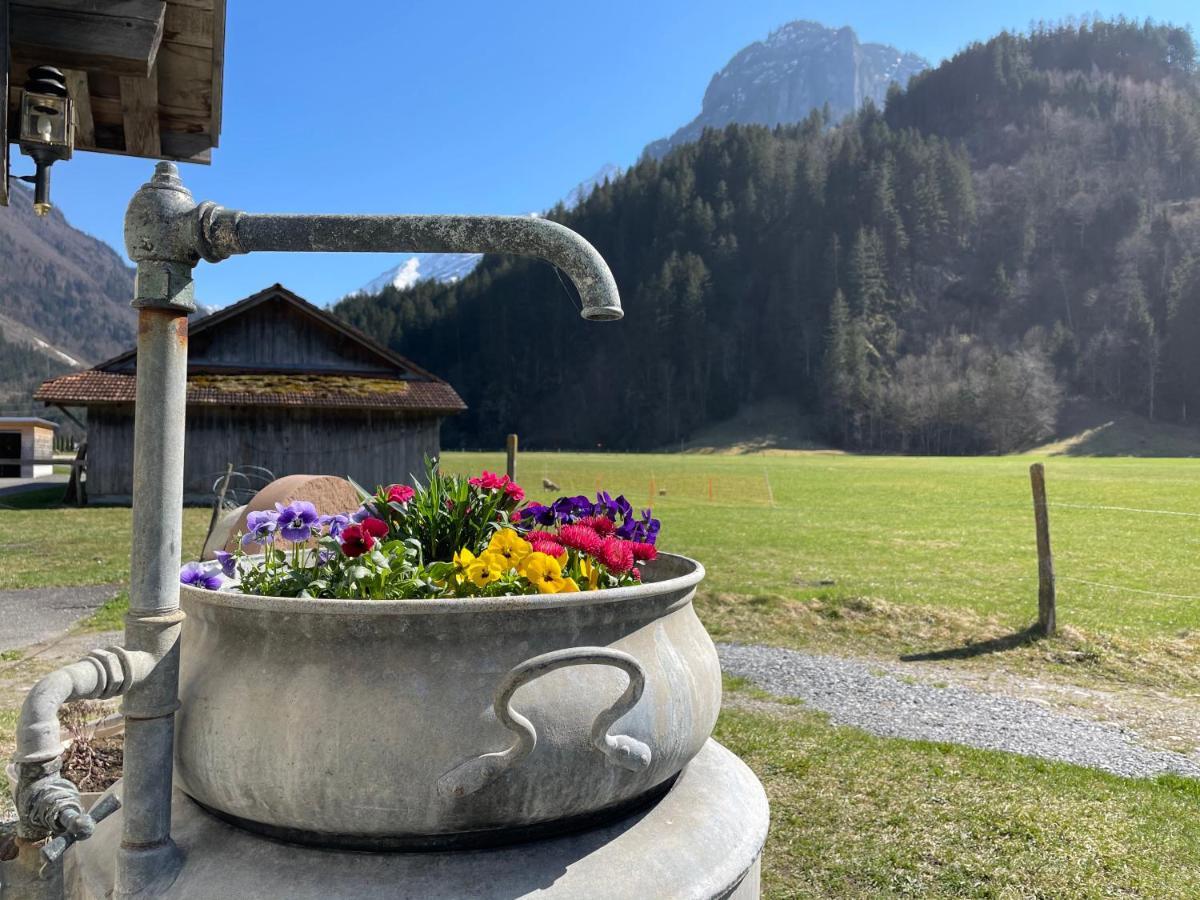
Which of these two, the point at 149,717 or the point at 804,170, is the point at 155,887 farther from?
the point at 804,170

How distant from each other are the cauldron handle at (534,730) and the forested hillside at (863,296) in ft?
274

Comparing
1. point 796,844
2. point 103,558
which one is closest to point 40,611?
point 103,558

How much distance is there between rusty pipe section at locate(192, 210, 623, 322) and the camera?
1.84 meters

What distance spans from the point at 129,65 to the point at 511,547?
9.61 feet

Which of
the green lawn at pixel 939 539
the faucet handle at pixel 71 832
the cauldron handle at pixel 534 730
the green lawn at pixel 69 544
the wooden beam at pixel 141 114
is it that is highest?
the wooden beam at pixel 141 114

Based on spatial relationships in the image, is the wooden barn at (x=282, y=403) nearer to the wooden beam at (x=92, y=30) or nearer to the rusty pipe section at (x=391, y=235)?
the wooden beam at (x=92, y=30)

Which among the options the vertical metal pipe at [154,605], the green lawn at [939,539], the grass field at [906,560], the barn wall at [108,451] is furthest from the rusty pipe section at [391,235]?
the barn wall at [108,451]

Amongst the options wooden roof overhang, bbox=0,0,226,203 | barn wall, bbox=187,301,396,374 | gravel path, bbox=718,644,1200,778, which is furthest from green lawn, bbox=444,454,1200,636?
wooden roof overhang, bbox=0,0,226,203

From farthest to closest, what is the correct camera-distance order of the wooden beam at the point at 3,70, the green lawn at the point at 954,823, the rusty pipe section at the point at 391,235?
the green lawn at the point at 954,823 → the wooden beam at the point at 3,70 → the rusty pipe section at the point at 391,235

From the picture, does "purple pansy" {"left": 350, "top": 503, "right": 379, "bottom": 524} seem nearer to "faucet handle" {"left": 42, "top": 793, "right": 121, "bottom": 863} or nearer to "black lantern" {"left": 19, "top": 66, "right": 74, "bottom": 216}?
"faucet handle" {"left": 42, "top": 793, "right": 121, "bottom": 863}

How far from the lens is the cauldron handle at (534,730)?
5.35 ft

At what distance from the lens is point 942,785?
461 centimetres

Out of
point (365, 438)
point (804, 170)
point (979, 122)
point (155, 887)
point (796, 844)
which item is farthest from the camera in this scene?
point (979, 122)

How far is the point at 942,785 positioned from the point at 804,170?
110361mm
